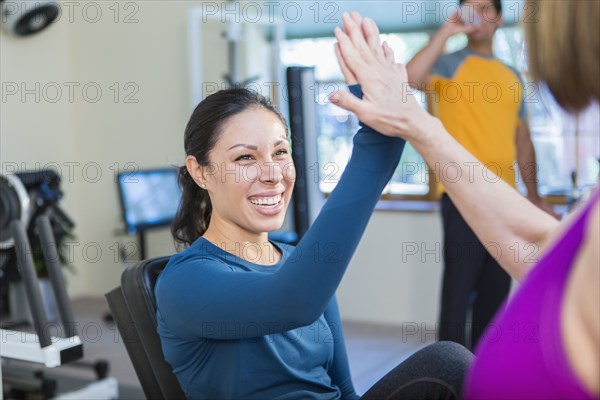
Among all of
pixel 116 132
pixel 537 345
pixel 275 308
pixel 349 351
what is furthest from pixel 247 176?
pixel 116 132

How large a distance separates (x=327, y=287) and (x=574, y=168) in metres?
3.33

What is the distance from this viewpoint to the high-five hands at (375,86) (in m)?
0.98

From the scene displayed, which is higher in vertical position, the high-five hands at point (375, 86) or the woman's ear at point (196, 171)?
the high-five hands at point (375, 86)

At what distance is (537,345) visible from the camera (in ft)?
2.33

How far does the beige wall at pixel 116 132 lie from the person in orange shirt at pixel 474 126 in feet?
4.48

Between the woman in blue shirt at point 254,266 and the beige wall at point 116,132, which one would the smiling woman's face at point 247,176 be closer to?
the woman in blue shirt at point 254,266

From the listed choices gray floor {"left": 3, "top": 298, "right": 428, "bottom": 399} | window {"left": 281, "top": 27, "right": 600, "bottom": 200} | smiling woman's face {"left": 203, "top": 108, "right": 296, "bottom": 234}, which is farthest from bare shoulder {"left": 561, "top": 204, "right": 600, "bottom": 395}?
window {"left": 281, "top": 27, "right": 600, "bottom": 200}

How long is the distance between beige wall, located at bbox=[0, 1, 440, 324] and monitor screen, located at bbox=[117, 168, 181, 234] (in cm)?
43

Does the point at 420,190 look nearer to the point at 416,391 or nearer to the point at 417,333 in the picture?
the point at 417,333

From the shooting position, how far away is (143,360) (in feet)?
4.83

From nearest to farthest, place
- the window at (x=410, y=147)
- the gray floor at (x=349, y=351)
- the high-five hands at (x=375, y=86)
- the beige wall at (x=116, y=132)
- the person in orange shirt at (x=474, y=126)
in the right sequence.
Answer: the high-five hands at (x=375, y=86) < the person in orange shirt at (x=474, y=126) < the gray floor at (x=349, y=351) < the window at (x=410, y=147) < the beige wall at (x=116, y=132)

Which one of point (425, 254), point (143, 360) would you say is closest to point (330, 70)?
point (425, 254)

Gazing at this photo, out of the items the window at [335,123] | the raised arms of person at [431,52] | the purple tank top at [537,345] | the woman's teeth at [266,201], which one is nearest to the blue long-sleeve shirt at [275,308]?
the woman's teeth at [266,201]

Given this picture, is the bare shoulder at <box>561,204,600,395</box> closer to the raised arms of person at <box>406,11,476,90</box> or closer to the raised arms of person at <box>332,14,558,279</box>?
the raised arms of person at <box>332,14,558,279</box>
